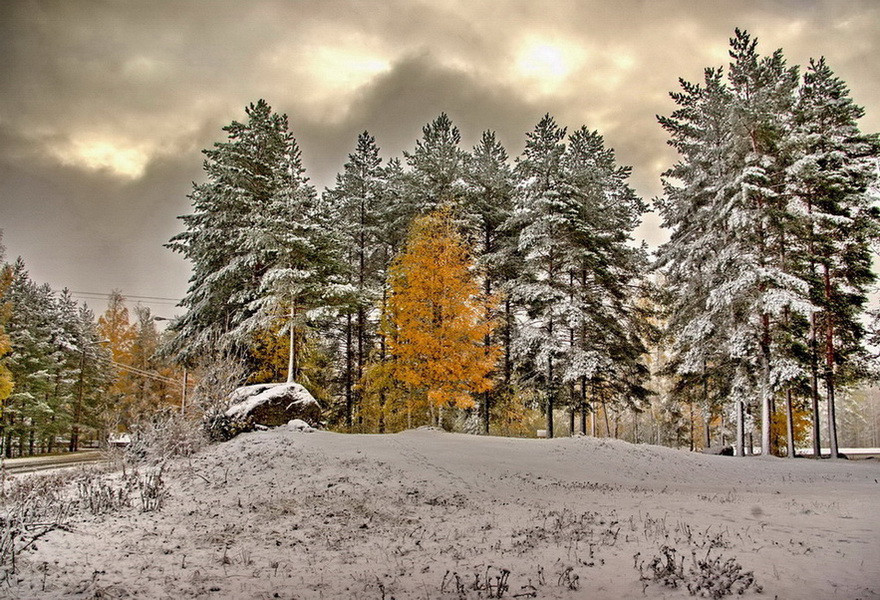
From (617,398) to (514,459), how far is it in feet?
37.2

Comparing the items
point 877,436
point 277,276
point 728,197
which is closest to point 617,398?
point 728,197

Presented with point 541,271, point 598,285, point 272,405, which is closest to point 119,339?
point 272,405

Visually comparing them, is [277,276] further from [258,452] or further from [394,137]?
[394,137]

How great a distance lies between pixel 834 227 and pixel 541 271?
36.6 feet

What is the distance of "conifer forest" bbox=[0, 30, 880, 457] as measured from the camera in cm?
1842

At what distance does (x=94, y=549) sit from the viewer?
580 cm

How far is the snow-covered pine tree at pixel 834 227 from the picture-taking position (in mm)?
18375

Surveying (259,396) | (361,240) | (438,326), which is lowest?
(259,396)

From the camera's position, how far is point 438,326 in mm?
19609

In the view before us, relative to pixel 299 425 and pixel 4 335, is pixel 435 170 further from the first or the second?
pixel 4 335

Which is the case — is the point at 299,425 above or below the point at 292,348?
below

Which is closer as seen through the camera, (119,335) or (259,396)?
(259,396)

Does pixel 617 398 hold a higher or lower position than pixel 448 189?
lower

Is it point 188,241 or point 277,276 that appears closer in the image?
point 277,276
